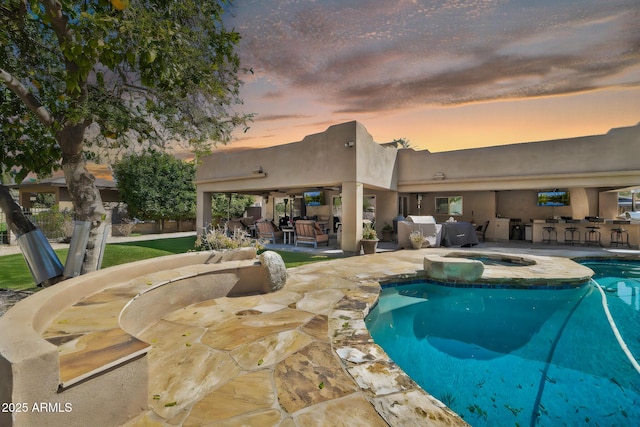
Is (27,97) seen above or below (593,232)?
above

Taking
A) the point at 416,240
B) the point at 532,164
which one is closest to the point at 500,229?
the point at 532,164

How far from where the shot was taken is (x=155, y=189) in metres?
21.0

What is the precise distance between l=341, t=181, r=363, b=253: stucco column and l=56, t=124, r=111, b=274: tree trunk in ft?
26.2

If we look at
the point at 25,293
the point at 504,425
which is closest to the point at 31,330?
the point at 504,425

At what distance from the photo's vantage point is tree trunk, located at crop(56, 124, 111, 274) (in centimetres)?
420

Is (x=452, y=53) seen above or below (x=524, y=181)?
above

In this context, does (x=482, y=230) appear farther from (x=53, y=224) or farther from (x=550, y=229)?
(x=53, y=224)

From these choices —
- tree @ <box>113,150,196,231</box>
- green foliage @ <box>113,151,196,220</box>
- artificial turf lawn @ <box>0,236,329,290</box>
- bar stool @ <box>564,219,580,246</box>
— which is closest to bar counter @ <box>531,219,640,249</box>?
bar stool @ <box>564,219,580,246</box>

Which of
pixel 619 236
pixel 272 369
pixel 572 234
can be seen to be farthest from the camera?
pixel 572 234

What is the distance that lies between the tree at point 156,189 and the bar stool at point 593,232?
23.6 metres

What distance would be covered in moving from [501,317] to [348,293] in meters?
2.97

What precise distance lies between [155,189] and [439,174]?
18830mm

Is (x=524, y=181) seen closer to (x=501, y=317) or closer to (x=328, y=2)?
(x=501, y=317)

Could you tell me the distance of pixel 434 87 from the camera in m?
12.6
